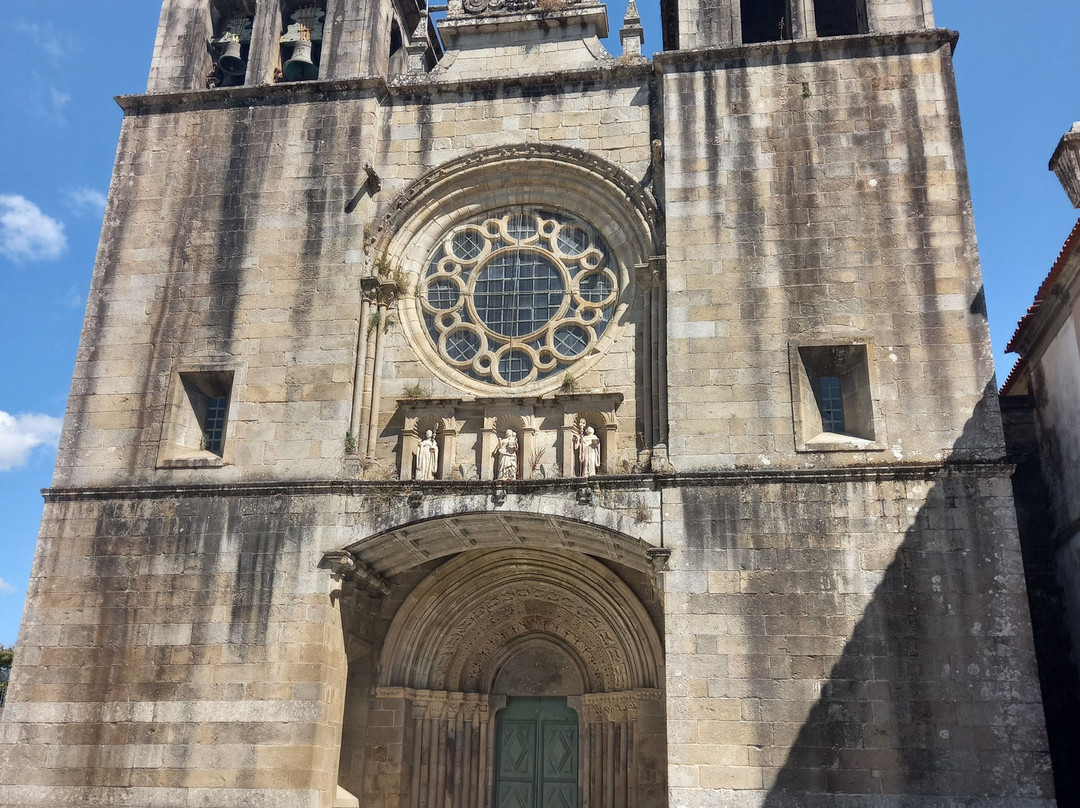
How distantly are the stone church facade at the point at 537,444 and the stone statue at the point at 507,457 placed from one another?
81 millimetres

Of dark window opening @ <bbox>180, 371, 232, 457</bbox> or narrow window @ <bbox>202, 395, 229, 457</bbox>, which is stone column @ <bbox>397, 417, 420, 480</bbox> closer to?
dark window opening @ <bbox>180, 371, 232, 457</bbox>

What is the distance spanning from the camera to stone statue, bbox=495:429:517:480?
11703mm

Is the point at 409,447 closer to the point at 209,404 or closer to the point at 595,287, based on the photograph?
the point at 209,404

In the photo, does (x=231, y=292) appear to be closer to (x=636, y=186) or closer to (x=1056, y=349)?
(x=636, y=186)

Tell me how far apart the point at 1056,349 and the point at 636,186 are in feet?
17.8

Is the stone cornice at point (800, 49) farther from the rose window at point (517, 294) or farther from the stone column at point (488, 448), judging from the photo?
the stone column at point (488, 448)

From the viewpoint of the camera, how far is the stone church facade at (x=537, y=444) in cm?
1020

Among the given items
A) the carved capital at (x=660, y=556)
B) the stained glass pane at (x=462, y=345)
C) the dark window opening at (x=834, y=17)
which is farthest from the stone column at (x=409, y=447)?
the dark window opening at (x=834, y=17)

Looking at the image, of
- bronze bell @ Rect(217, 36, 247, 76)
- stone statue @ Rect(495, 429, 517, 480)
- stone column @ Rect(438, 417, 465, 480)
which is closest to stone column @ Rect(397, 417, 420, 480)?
stone column @ Rect(438, 417, 465, 480)

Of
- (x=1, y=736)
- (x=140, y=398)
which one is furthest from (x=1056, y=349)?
(x=1, y=736)

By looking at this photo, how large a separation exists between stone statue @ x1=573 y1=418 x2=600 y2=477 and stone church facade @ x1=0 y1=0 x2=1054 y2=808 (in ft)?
0.18

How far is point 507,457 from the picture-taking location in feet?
38.7

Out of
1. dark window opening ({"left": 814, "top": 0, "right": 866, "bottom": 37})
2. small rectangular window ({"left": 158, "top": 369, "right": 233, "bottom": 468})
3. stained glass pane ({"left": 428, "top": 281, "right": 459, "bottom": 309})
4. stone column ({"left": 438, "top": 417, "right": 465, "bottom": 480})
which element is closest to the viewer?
stone column ({"left": 438, "top": 417, "right": 465, "bottom": 480})

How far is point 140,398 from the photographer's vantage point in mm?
12453
